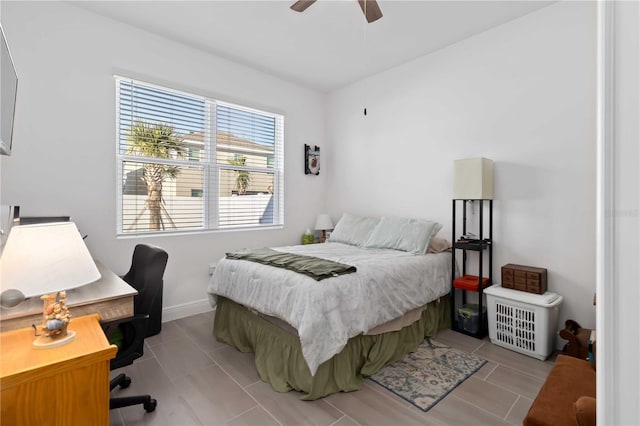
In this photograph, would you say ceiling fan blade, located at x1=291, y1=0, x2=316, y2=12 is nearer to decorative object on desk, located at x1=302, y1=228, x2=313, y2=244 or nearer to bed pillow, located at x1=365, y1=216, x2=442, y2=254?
bed pillow, located at x1=365, y1=216, x2=442, y2=254

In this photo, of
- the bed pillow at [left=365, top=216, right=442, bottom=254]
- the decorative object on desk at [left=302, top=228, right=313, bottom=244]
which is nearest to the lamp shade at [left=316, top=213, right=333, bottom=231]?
the decorative object on desk at [left=302, top=228, right=313, bottom=244]

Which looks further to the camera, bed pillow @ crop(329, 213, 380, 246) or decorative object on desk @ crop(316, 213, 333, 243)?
decorative object on desk @ crop(316, 213, 333, 243)

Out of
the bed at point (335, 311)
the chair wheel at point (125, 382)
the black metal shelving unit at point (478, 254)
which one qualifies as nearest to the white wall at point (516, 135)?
the black metal shelving unit at point (478, 254)

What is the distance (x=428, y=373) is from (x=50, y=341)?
2243mm

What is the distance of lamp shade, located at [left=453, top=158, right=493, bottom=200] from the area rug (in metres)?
1.40

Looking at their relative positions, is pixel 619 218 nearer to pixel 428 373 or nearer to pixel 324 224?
pixel 428 373

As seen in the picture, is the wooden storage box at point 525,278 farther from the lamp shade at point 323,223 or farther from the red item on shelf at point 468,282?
the lamp shade at point 323,223

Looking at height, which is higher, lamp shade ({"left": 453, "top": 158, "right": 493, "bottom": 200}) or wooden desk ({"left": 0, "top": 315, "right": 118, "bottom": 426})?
lamp shade ({"left": 453, "top": 158, "right": 493, "bottom": 200})

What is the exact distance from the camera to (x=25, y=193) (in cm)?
252

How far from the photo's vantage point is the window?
3123mm

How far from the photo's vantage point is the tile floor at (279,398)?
182 cm

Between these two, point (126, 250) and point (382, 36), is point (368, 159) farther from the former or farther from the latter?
point (126, 250)

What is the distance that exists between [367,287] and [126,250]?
237cm

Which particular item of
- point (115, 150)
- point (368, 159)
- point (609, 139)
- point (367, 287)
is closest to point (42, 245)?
point (609, 139)
